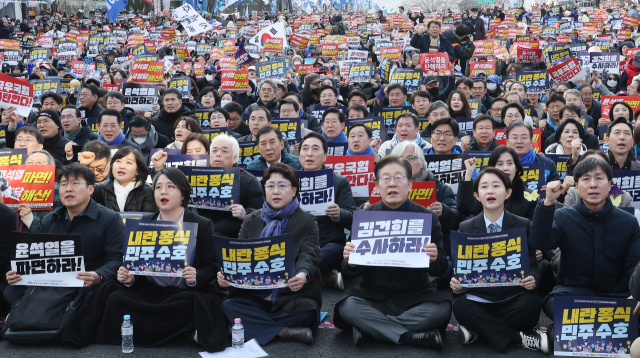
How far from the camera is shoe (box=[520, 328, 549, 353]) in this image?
455 centimetres

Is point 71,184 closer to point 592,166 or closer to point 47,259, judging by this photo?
point 47,259

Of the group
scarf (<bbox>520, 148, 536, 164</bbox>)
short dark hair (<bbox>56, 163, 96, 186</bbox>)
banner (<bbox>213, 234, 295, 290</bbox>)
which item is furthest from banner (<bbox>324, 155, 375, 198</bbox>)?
short dark hair (<bbox>56, 163, 96, 186</bbox>)

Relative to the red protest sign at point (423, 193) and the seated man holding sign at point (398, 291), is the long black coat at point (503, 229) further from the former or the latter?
the red protest sign at point (423, 193)

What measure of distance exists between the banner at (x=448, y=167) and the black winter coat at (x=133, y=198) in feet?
8.39

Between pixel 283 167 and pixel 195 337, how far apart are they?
1.40m

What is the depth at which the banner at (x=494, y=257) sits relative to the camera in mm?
4438

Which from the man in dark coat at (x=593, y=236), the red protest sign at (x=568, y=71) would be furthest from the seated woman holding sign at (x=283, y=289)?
the red protest sign at (x=568, y=71)

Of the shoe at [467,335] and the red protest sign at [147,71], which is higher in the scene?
the red protest sign at [147,71]

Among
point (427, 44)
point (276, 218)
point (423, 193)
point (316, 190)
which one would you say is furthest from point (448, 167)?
point (427, 44)

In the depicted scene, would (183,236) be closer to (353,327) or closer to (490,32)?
(353,327)

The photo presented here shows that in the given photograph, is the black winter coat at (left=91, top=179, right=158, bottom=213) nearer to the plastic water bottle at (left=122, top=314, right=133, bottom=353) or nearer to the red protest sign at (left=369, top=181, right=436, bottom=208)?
the plastic water bottle at (left=122, top=314, right=133, bottom=353)

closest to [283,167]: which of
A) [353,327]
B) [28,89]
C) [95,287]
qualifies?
[353,327]

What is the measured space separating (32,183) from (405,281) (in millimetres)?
3278

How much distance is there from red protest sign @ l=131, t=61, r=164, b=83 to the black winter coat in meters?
6.50
